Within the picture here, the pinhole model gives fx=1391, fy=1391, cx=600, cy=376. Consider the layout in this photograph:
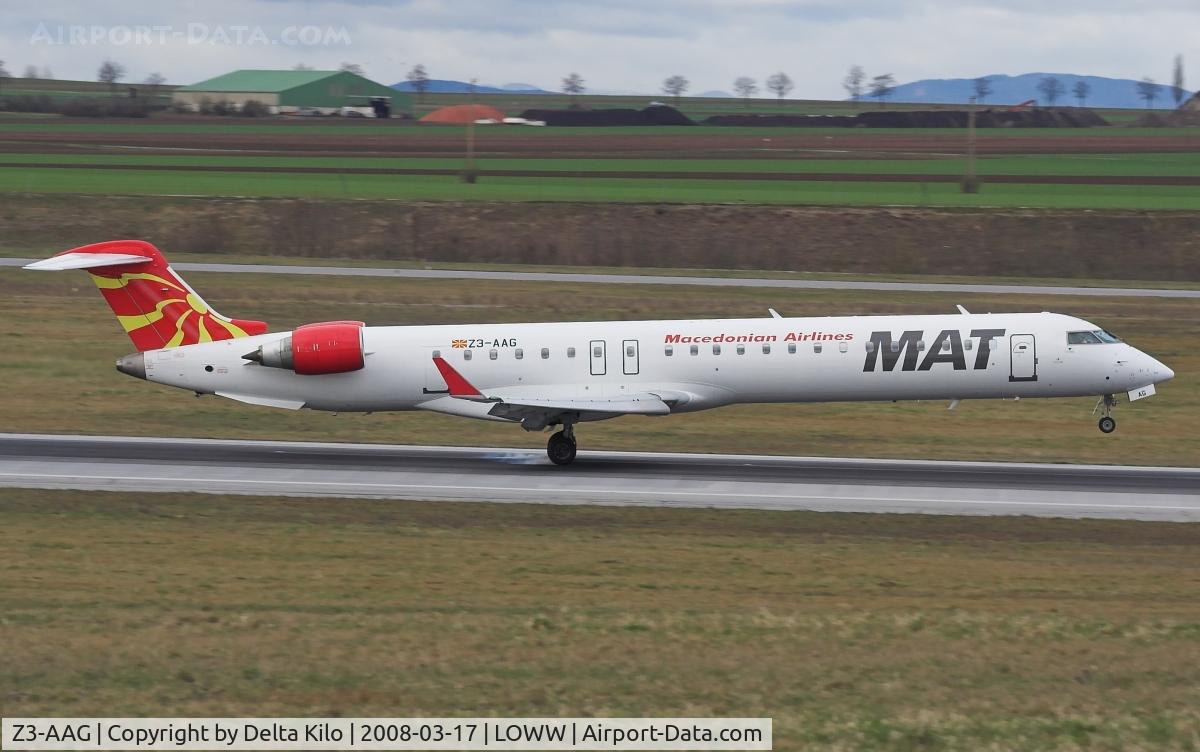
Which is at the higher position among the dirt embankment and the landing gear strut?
the dirt embankment

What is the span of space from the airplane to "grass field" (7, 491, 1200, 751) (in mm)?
5028

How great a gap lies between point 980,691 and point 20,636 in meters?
11.9

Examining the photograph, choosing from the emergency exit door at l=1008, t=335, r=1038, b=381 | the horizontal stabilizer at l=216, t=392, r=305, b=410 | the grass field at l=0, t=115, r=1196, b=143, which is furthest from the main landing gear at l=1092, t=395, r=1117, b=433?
the grass field at l=0, t=115, r=1196, b=143

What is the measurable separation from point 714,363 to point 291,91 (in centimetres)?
13849

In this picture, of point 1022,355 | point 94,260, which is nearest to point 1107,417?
point 1022,355

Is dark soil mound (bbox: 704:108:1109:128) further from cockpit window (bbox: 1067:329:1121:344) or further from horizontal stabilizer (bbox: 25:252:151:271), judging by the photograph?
horizontal stabilizer (bbox: 25:252:151:271)

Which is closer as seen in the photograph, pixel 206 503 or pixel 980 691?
pixel 980 691

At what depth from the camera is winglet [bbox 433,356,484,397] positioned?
30.9 meters

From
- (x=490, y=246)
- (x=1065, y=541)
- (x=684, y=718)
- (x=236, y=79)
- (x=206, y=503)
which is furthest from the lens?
(x=236, y=79)

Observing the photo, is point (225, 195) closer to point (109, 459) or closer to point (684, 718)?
point (109, 459)

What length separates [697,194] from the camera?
80.9m

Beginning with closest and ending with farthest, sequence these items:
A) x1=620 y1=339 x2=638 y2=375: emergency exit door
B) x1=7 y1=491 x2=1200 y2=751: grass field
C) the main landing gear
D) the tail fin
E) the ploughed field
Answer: x1=7 y1=491 x2=1200 y2=751: grass field, x1=620 y1=339 x2=638 y2=375: emergency exit door, the tail fin, the main landing gear, the ploughed field

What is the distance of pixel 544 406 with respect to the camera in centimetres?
3023

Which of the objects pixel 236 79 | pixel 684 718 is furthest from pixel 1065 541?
pixel 236 79
